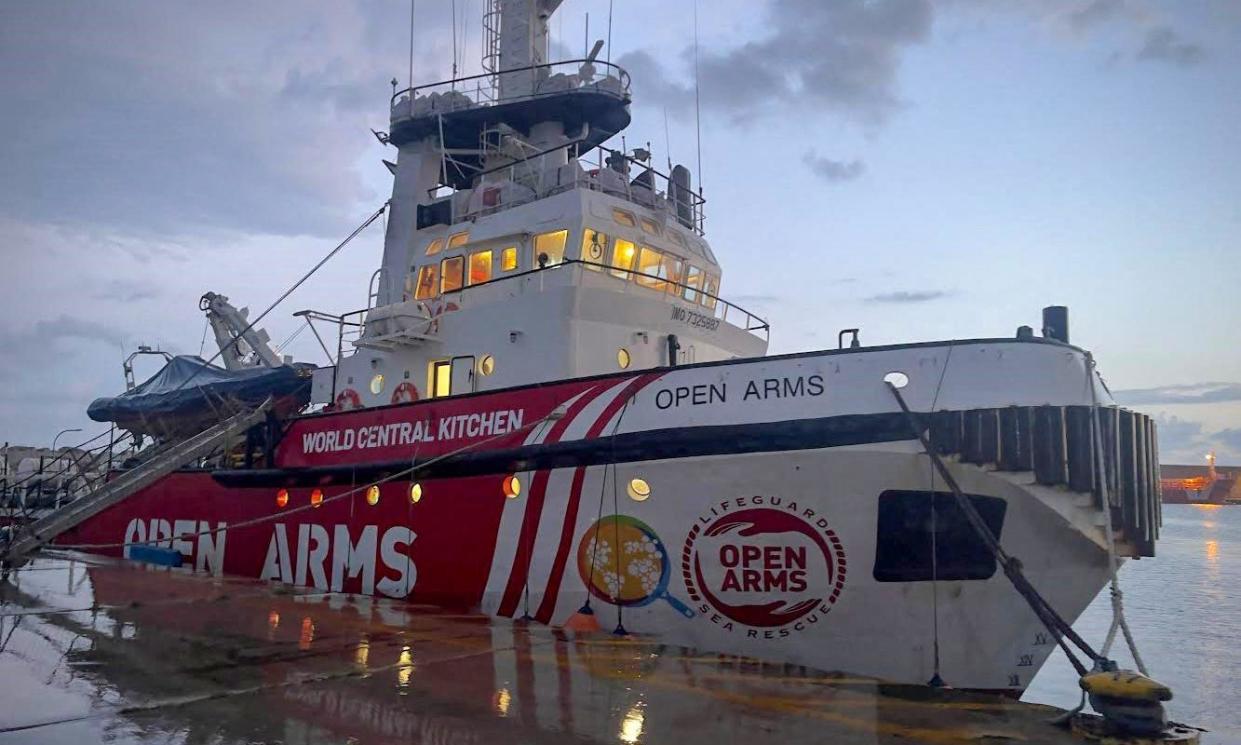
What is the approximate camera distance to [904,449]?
6.75 m

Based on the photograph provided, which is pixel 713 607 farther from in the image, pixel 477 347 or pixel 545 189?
pixel 545 189

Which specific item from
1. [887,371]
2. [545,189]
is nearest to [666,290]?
[545,189]

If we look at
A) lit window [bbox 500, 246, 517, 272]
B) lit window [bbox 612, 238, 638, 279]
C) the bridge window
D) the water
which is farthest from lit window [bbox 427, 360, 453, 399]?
the water

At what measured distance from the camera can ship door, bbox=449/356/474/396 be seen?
10.6 m

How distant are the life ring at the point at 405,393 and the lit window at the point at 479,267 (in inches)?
63.0

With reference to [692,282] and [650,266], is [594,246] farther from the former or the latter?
[692,282]

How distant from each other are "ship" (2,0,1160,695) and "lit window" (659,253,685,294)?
0.03 meters

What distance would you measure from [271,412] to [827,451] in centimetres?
879

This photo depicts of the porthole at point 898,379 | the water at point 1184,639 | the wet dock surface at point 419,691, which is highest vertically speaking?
the porthole at point 898,379

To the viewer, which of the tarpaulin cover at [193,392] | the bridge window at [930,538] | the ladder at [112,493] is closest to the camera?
the bridge window at [930,538]

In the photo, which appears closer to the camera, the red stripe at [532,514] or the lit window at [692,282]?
the red stripe at [532,514]

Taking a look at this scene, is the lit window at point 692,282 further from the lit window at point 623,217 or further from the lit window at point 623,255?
the lit window at point 623,217

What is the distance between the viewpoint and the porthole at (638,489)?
304 inches

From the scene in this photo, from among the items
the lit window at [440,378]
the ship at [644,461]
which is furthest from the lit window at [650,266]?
the lit window at [440,378]
